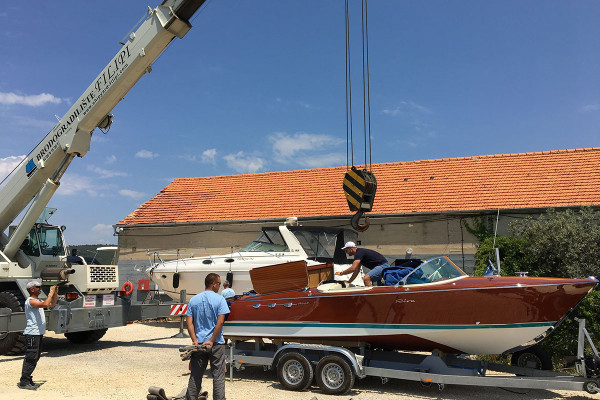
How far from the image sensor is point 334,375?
6.83 meters

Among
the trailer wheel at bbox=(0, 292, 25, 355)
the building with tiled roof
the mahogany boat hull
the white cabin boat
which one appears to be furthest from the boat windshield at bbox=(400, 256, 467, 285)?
the building with tiled roof

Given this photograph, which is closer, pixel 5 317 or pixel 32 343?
pixel 32 343

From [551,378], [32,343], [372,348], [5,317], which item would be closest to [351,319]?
[372,348]

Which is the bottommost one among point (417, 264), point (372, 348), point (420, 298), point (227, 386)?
point (227, 386)

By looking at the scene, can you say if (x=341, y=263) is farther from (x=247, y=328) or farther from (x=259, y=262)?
(x=247, y=328)

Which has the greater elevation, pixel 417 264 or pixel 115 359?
pixel 417 264

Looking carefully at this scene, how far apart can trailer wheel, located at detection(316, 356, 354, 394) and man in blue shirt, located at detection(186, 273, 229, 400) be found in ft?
5.82

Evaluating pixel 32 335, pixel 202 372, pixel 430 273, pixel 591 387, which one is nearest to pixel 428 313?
pixel 430 273

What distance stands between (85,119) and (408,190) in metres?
11.1

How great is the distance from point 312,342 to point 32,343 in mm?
4018

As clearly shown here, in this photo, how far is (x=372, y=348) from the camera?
288 inches

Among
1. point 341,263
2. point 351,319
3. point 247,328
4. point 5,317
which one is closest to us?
point 351,319

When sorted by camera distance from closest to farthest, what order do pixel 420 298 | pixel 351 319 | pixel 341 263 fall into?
pixel 420 298
pixel 351 319
pixel 341 263

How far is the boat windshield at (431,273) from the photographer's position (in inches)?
270
